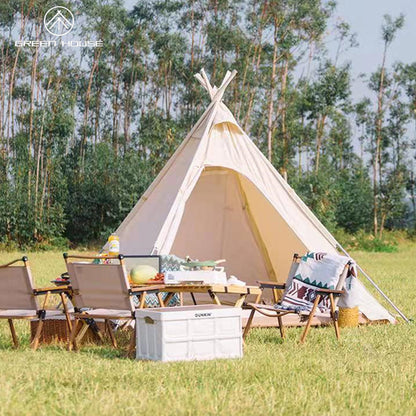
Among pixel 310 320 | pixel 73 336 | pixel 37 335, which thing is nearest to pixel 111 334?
pixel 73 336

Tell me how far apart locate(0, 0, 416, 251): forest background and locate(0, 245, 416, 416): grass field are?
14.4 meters

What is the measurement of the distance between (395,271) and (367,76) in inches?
607

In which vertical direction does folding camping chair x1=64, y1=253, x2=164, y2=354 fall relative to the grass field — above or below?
above

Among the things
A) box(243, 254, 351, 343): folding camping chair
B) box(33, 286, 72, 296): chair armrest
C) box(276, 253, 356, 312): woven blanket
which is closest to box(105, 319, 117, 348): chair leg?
box(33, 286, 72, 296): chair armrest

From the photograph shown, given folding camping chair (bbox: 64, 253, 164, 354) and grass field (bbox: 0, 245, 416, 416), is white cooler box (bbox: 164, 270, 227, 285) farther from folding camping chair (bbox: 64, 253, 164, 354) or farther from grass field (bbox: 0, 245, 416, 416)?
grass field (bbox: 0, 245, 416, 416)

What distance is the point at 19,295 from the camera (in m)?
5.26

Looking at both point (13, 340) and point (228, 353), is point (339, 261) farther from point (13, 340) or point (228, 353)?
point (13, 340)

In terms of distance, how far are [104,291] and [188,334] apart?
1.95ft

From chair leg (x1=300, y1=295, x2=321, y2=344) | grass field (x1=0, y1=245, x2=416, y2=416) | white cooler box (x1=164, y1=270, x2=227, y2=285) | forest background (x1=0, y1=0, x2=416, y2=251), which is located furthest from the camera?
forest background (x1=0, y1=0, x2=416, y2=251)

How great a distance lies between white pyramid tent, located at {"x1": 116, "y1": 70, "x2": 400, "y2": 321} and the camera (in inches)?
288

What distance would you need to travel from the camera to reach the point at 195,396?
3.75 metres

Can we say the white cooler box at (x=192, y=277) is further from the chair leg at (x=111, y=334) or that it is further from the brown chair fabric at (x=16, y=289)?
the brown chair fabric at (x=16, y=289)

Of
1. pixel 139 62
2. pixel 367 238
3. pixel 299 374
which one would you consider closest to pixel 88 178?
pixel 139 62

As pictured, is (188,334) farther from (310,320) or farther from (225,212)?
(225,212)
